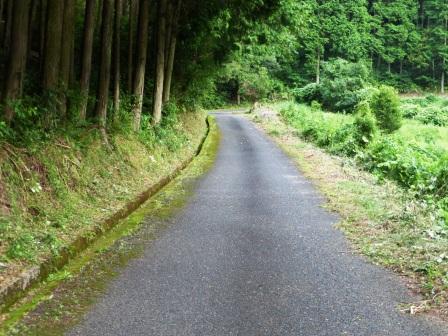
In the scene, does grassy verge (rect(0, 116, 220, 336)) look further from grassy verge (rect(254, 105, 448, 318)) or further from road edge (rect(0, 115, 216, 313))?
grassy verge (rect(254, 105, 448, 318))

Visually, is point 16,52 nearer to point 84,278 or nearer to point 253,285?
point 84,278

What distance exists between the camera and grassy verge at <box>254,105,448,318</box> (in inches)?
236

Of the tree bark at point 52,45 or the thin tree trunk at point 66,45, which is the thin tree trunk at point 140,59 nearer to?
the thin tree trunk at point 66,45

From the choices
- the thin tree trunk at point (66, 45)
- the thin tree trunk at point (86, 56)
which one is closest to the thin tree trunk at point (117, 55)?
the thin tree trunk at point (86, 56)

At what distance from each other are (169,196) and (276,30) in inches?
480

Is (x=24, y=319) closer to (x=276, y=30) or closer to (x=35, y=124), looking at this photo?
(x=35, y=124)

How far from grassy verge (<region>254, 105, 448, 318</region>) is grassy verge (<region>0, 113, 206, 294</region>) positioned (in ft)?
13.8

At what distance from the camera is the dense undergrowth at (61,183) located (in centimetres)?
663

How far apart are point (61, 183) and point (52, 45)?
3.11 metres

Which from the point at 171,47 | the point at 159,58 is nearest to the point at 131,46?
the point at 159,58

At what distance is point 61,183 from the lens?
28.6 ft

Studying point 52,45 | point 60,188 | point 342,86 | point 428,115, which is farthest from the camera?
point 342,86

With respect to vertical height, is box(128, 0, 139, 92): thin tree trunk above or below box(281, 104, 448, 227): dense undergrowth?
above

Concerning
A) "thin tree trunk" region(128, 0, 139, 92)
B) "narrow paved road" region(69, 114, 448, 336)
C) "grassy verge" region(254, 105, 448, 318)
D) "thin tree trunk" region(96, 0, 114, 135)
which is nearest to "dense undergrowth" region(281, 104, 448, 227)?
"grassy verge" region(254, 105, 448, 318)
